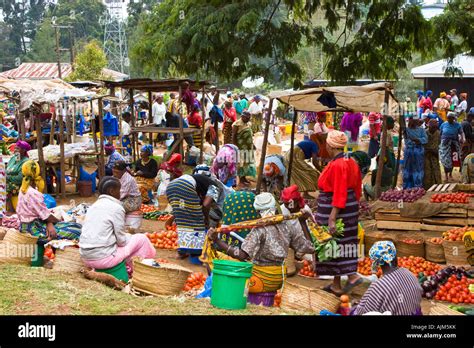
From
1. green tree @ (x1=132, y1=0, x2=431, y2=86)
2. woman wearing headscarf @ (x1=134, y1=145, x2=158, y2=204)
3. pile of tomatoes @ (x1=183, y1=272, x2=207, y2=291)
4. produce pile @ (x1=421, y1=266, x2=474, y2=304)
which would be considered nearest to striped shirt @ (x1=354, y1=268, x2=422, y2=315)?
pile of tomatoes @ (x1=183, y1=272, x2=207, y2=291)

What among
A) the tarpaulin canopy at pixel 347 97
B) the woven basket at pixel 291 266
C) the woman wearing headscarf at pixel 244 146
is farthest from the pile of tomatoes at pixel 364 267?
the woman wearing headscarf at pixel 244 146

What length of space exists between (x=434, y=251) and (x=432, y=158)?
5329mm

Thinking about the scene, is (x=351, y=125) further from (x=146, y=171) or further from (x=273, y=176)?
(x=146, y=171)

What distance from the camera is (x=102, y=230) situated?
802 cm

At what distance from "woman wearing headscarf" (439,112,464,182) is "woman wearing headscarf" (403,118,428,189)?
2.36m

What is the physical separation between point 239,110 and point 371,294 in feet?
82.6

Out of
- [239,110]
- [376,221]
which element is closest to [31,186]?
[376,221]

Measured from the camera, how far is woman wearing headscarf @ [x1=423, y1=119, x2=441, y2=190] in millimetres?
15398

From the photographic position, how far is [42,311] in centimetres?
642

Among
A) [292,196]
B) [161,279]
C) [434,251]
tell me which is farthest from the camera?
[434,251]

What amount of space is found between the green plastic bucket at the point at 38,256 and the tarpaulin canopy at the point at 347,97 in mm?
4871

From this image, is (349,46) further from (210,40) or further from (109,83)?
(109,83)

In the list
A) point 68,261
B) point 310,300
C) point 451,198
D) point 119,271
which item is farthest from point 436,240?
point 68,261

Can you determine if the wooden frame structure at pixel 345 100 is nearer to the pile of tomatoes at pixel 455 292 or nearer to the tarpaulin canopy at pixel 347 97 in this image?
the tarpaulin canopy at pixel 347 97
